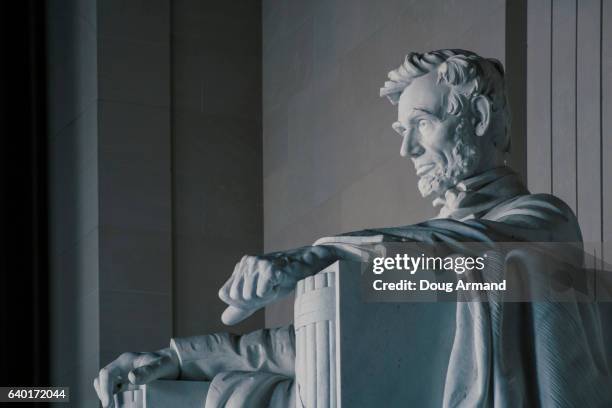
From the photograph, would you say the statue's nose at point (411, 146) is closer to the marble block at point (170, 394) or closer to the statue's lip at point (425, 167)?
the statue's lip at point (425, 167)

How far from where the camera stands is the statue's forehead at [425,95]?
16.6 feet

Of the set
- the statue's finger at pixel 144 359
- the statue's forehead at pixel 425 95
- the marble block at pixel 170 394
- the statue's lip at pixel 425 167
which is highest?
the statue's forehead at pixel 425 95

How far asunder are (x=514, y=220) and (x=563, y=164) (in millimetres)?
1904

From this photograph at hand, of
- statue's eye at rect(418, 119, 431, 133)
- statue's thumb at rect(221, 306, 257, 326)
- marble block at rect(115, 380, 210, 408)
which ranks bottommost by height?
marble block at rect(115, 380, 210, 408)

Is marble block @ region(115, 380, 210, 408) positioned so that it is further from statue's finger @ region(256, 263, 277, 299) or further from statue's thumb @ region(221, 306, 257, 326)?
statue's finger @ region(256, 263, 277, 299)

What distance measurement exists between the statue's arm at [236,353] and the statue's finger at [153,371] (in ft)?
0.16

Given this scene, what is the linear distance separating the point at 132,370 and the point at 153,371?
0.22 feet

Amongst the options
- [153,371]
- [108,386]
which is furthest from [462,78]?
[108,386]

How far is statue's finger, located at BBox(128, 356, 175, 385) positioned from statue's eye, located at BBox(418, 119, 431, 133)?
1101mm

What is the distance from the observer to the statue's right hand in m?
5.11

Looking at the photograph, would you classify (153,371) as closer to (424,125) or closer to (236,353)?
(236,353)

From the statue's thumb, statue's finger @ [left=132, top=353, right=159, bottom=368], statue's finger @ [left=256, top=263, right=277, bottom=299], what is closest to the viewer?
statue's finger @ [left=256, top=263, right=277, bottom=299]

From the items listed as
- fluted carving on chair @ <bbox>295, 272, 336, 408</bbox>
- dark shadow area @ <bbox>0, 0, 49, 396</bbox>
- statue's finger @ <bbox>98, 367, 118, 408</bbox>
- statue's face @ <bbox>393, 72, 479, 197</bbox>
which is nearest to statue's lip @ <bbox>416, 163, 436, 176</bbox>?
statue's face @ <bbox>393, 72, 479, 197</bbox>

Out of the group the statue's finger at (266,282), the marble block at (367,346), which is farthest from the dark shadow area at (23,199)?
the marble block at (367,346)
